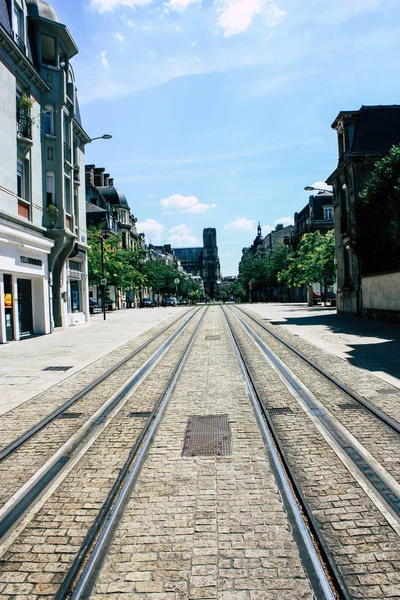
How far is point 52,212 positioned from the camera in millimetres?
21703

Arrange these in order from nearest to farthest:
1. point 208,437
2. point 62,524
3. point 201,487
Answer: point 62,524, point 201,487, point 208,437

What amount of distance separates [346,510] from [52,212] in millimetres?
20433

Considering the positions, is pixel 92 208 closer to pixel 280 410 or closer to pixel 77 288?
pixel 77 288

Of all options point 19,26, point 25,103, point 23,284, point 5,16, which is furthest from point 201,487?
point 19,26

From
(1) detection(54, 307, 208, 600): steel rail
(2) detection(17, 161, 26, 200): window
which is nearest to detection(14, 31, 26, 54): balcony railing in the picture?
(2) detection(17, 161, 26, 200): window

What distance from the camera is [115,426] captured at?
21.1 ft

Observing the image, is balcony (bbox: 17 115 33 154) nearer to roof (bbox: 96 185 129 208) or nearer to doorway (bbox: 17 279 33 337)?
doorway (bbox: 17 279 33 337)

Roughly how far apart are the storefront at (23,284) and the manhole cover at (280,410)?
12.8 meters

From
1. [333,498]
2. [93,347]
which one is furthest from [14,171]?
[333,498]

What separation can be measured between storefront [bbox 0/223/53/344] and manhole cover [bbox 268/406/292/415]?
12.8m

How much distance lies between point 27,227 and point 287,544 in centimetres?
1835

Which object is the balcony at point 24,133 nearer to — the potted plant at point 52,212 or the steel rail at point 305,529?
the potted plant at point 52,212

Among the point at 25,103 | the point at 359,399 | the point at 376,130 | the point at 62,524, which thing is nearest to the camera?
the point at 62,524

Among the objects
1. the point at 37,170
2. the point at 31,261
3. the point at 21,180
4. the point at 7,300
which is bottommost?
the point at 7,300
